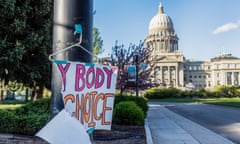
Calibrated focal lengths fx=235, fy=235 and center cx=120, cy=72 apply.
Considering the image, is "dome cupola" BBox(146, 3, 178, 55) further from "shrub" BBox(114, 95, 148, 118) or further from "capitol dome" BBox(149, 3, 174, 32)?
"shrub" BBox(114, 95, 148, 118)

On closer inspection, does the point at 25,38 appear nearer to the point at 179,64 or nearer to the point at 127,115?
the point at 127,115

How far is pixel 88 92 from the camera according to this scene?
189cm

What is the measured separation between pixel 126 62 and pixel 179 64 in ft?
266

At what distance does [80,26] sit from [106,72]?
1.56ft

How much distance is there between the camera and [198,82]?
105 metres

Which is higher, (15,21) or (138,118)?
(15,21)

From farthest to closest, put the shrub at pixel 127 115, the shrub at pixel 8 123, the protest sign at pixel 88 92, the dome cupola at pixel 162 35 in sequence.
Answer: the dome cupola at pixel 162 35 < the shrub at pixel 127 115 < the shrub at pixel 8 123 < the protest sign at pixel 88 92

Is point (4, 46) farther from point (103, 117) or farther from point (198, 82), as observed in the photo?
point (198, 82)

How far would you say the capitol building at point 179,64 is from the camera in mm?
91750

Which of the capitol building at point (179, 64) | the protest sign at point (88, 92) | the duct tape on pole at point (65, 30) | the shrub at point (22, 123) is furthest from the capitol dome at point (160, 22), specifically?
the duct tape on pole at point (65, 30)

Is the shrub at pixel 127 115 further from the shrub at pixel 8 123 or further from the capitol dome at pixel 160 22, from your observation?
the capitol dome at pixel 160 22

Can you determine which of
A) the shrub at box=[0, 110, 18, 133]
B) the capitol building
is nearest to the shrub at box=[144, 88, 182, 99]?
the capitol building

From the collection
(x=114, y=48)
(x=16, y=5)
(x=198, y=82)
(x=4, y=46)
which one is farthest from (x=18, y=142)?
(x=198, y=82)

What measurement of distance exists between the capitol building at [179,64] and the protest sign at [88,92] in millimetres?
84996
